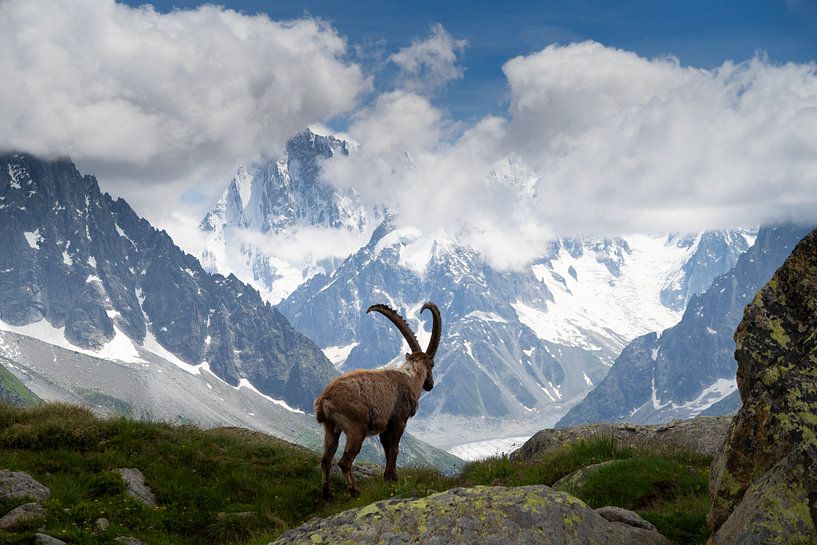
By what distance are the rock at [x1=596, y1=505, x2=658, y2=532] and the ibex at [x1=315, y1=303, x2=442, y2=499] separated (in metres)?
7.20

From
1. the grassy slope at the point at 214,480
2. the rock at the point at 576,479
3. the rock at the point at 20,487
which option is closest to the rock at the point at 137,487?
the grassy slope at the point at 214,480

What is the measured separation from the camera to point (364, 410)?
60.0 ft

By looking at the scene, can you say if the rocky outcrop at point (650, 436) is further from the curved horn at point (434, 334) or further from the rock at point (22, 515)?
the rock at point (22, 515)

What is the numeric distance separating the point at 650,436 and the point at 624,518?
12907 millimetres

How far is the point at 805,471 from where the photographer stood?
9000mm

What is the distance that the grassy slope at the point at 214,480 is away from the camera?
14.9m

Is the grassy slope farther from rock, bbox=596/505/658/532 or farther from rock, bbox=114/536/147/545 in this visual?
rock, bbox=596/505/658/532

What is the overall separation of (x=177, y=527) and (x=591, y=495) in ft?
28.1

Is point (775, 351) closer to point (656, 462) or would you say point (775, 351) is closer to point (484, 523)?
point (484, 523)

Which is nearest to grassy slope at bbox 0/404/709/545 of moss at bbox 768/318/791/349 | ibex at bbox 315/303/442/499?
ibex at bbox 315/303/442/499

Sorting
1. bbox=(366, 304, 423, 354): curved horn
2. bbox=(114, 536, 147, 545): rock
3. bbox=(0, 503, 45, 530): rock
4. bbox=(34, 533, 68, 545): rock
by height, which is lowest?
bbox=(114, 536, 147, 545): rock

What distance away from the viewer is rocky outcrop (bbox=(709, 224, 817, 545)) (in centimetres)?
887

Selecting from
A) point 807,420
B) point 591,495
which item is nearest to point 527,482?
point 591,495

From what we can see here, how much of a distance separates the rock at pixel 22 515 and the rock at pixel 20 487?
578 millimetres
